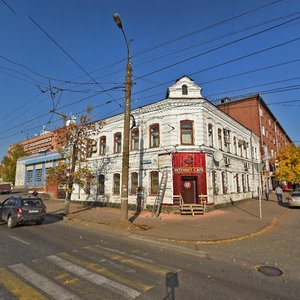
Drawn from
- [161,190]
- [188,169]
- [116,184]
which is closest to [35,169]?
[116,184]

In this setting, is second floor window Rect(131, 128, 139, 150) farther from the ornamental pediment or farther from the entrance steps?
the entrance steps

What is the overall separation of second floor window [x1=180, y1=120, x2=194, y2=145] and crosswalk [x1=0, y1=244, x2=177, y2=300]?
1251 cm

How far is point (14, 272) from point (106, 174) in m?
16.8

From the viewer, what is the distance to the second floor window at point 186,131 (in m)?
19.0

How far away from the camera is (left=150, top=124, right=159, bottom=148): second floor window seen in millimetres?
19953

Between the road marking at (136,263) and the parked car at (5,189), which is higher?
the parked car at (5,189)

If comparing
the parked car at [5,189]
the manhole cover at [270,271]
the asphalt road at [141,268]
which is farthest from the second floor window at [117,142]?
the parked car at [5,189]

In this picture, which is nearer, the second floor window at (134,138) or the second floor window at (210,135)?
the second floor window at (210,135)

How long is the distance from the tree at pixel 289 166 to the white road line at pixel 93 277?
37.0 metres

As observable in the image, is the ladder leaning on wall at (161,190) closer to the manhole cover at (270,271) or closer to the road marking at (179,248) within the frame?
the road marking at (179,248)

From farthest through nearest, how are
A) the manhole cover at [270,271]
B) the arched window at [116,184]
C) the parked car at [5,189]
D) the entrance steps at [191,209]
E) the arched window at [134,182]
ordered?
the parked car at [5,189]
the arched window at [116,184]
the arched window at [134,182]
the entrance steps at [191,209]
the manhole cover at [270,271]

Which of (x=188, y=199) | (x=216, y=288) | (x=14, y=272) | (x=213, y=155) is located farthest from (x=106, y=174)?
(x=216, y=288)

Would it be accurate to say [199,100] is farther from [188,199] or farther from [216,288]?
[216,288]

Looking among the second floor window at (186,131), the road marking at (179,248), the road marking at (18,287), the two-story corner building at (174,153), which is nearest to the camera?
the road marking at (18,287)
